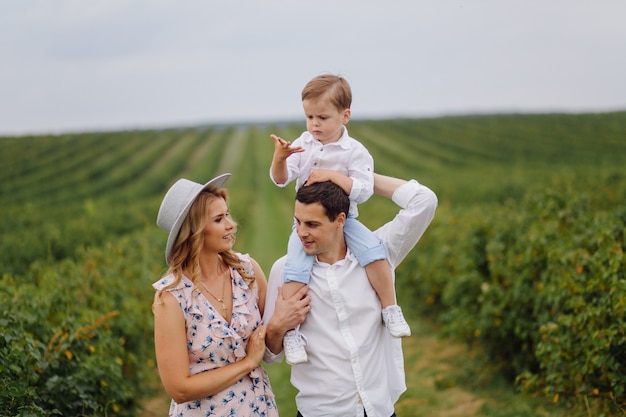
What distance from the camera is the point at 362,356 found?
2.92 m

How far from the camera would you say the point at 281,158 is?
124 inches

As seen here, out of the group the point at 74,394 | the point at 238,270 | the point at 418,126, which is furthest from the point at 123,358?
the point at 418,126

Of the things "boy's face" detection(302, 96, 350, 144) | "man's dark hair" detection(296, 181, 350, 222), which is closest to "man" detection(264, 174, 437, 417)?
"man's dark hair" detection(296, 181, 350, 222)

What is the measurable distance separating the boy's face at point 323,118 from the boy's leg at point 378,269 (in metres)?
0.51

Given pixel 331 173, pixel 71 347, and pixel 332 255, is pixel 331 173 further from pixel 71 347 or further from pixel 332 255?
pixel 71 347

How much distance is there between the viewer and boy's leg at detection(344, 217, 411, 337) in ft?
9.78

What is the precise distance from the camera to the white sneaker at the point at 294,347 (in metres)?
2.85

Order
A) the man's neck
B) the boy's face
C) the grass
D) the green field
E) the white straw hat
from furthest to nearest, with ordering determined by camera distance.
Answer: the grass → the green field → the boy's face → the man's neck → the white straw hat

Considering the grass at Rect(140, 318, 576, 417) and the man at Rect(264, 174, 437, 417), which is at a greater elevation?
the man at Rect(264, 174, 437, 417)

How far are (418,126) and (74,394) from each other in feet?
241

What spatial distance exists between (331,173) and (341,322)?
2.28 ft

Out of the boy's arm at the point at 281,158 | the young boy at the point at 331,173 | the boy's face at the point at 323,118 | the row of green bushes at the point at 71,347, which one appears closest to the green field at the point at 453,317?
the row of green bushes at the point at 71,347

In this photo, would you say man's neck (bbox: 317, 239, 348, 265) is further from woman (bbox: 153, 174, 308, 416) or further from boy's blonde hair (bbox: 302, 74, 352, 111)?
boy's blonde hair (bbox: 302, 74, 352, 111)

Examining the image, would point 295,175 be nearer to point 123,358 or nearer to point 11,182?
point 123,358
